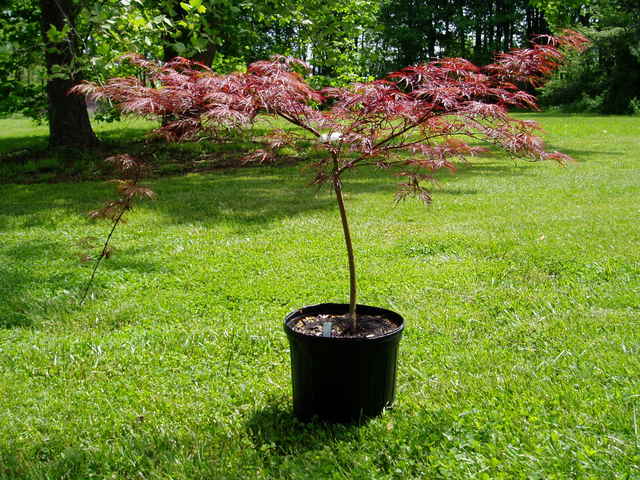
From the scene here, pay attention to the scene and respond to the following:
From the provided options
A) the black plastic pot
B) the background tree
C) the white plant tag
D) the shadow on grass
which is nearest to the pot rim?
the black plastic pot

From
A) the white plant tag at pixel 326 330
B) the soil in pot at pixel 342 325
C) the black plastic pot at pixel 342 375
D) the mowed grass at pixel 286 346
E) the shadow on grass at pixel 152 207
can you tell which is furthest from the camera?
the shadow on grass at pixel 152 207

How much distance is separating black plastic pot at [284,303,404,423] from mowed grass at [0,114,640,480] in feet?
0.32

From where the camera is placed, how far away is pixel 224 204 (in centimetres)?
876

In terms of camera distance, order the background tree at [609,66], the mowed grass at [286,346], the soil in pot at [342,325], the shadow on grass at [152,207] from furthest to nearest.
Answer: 1. the background tree at [609,66]
2. the shadow on grass at [152,207]
3. the soil in pot at [342,325]
4. the mowed grass at [286,346]

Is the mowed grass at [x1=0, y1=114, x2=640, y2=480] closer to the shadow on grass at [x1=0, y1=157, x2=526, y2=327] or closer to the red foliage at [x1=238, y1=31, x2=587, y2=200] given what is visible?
the shadow on grass at [x1=0, y1=157, x2=526, y2=327]

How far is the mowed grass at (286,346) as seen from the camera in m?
2.65

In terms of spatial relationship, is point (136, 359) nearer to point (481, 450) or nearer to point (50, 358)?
point (50, 358)

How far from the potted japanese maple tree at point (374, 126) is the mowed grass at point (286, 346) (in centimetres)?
21

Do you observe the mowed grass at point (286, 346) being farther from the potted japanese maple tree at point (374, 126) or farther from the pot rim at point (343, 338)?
the pot rim at point (343, 338)

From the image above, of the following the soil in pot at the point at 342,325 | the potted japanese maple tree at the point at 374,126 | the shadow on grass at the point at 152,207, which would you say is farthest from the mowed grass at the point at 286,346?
the soil in pot at the point at 342,325

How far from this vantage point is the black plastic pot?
109 inches

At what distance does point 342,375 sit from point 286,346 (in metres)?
1.12

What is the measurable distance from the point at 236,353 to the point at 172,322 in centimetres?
82

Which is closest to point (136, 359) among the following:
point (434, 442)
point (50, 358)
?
point (50, 358)
